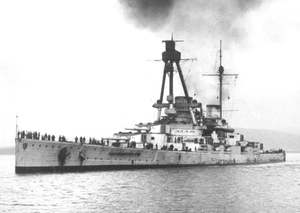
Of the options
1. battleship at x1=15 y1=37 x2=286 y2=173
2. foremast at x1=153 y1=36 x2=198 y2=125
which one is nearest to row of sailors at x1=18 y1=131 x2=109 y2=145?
battleship at x1=15 y1=37 x2=286 y2=173

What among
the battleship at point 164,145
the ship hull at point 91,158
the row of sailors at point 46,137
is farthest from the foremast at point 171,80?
the row of sailors at point 46,137

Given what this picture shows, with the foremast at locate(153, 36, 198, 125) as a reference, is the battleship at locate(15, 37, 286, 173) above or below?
below

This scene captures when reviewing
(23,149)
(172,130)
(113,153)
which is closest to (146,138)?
(172,130)

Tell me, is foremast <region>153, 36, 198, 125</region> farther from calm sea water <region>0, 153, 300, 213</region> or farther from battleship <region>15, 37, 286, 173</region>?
calm sea water <region>0, 153, 300, 213</region>

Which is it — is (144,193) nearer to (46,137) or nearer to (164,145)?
(46,137)

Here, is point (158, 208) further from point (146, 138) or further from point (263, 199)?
point (146, 138)

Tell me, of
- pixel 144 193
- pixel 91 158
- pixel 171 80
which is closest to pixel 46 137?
pixel 91 158
